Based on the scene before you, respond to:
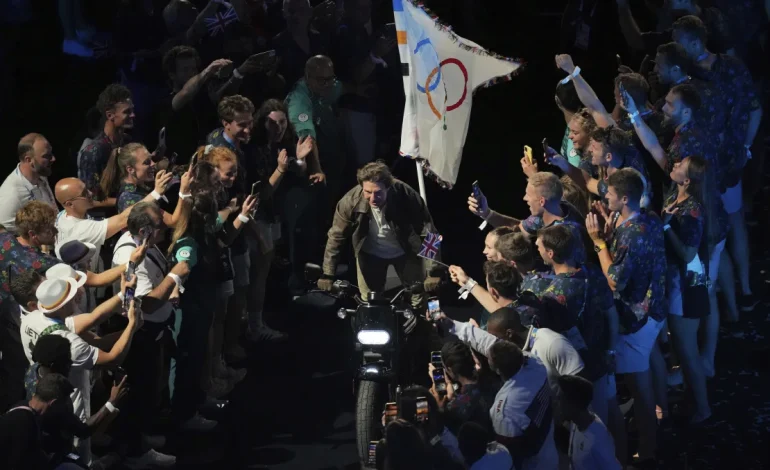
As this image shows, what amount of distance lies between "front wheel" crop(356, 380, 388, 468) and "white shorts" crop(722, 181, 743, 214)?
4.34m

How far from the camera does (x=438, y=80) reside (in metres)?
9.47

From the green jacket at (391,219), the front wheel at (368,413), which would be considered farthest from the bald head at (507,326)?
the green jacket at (391,219)

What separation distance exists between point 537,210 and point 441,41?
1.88m

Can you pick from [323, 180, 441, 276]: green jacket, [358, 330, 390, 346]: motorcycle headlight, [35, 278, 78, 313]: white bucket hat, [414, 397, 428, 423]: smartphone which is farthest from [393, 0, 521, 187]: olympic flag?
[35, 278, 78, 313]: white bucket hat

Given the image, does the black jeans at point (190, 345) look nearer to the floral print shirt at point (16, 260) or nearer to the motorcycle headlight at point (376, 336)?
the floral print shirt at point (16, 260)

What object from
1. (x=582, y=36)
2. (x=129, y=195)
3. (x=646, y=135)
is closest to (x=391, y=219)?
(x=129, y=195)

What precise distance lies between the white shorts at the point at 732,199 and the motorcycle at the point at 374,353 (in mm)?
4032

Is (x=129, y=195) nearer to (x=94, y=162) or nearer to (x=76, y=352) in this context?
(x=94, y=162)

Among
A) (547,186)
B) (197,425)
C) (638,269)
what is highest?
(547,186)

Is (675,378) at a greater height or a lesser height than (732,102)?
lesser

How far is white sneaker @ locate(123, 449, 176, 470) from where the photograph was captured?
8.26 m

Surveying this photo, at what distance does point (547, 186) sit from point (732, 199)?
3457 mm

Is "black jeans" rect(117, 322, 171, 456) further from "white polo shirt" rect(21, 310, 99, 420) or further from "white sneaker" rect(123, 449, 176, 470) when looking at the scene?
"white polo shirt" rect(21, 310, 99, 420)

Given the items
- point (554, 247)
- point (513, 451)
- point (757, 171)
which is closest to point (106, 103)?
point (554, 247)
